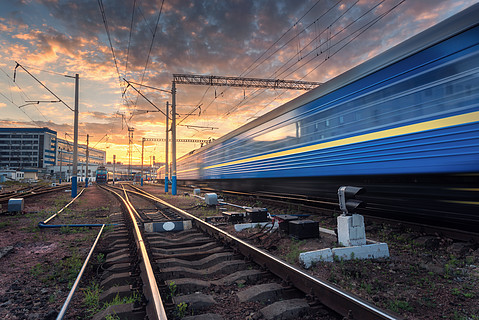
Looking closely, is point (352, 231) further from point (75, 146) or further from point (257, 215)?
point (75, 146)

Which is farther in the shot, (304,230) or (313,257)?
(304,230)

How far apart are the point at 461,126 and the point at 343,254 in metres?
2.71

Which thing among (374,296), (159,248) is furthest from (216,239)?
(374,296)

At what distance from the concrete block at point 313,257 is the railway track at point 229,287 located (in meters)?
0.47

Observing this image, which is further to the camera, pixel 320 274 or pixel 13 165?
pixel 13 165

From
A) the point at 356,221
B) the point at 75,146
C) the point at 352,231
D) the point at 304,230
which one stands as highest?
the point at 75,146

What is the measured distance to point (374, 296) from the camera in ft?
9.71

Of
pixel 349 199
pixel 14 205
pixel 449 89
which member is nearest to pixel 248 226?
pixel 349 199

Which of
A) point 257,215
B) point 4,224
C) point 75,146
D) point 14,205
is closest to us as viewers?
point 257,215

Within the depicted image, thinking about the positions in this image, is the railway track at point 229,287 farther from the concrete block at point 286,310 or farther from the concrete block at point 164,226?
the concrete block at point 164,226

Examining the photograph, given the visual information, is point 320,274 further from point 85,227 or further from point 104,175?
point 104,175

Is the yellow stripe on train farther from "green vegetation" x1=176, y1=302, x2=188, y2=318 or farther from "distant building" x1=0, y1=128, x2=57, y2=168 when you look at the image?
"distant building" x1=0, y1=128, x2=57, y2=168

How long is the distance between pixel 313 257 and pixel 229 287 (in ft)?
4.25

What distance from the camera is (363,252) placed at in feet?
13.6
